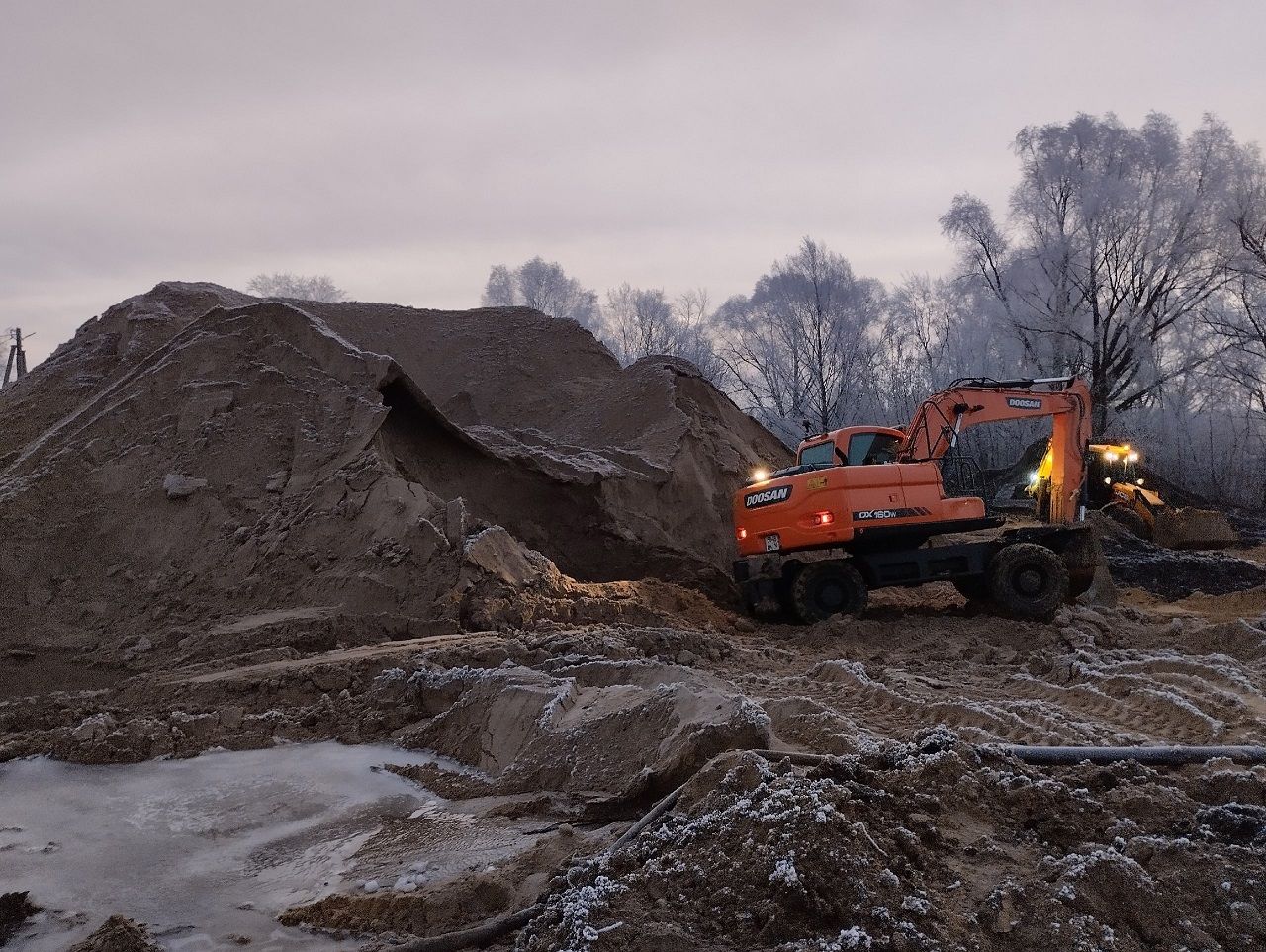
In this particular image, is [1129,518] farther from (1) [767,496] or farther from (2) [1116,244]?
(1) [767,496]

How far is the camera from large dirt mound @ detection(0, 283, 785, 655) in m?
8.41

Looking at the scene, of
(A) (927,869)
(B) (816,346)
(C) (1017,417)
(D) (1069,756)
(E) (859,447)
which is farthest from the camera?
(B) (816,346)

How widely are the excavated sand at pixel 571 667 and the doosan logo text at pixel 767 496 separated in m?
1.26

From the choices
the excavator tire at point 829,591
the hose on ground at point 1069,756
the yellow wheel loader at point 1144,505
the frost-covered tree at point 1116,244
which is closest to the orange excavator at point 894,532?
the excavator tire at point 829,591

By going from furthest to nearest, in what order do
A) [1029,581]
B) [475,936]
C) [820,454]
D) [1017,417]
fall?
[1017,417], [820,454], [1029,581], [475,936]

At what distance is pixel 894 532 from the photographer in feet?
34.8

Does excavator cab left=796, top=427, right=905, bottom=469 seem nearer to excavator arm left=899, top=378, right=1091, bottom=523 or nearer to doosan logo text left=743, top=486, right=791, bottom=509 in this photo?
excavator arm left=899, top=378, right=1091, bottom=523

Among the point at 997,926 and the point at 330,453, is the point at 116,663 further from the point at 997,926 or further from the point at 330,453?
the point at 997,926

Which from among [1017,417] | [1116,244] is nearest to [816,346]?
[1116,244]

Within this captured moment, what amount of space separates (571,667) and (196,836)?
2.64 metres

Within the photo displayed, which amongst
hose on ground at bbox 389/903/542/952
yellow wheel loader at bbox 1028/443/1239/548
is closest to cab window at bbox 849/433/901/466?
yellow wheel loader at bbox 1028/443/1239/548

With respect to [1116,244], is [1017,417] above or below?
below

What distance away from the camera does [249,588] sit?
848 centimetres

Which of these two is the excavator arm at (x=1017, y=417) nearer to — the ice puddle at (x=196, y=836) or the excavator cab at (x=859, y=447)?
the excavator cab at (x=859, y=447)
